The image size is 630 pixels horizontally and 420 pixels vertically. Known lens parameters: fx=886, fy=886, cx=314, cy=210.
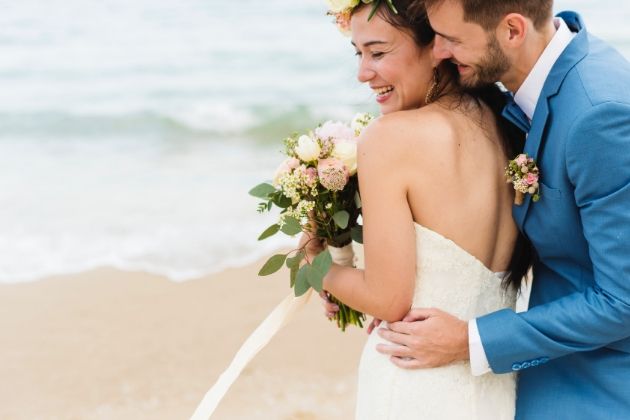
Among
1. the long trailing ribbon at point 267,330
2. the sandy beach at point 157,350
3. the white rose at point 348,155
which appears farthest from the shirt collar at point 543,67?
the sandy beach at point 157,350

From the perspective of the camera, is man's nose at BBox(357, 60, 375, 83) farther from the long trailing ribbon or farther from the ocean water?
the long trailing ribbon

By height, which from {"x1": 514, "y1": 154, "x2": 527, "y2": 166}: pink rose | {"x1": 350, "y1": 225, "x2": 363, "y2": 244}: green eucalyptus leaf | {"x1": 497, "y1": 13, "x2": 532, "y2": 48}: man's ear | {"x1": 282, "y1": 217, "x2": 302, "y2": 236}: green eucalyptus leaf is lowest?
{"x1": 350, "y1": 225, "x2": 363, "y2": 244}: green eucalyptus leaf

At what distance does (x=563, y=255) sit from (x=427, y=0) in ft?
2.77

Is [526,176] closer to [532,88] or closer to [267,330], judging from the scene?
[532,88]

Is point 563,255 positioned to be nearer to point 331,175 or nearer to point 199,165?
point 331,175

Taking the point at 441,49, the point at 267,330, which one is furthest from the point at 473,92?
the point at 267,330

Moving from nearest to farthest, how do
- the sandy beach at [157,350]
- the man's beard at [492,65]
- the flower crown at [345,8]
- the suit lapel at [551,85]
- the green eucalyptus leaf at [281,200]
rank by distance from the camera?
the suit lapel at [551,85] < the man's beard at [492,65] < the flower crown at [345,8] < the green eucalyptus leaf at [281,200] < the sandy beach at [157,350]

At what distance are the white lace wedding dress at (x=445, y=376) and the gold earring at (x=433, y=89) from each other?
1.53ft

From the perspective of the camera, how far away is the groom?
2342mm

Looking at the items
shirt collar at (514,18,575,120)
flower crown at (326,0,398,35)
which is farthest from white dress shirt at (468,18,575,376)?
flower crown at (326,0,398,35)

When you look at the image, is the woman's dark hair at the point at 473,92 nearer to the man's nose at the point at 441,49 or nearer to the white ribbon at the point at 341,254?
the man's nose at the point at 441,49

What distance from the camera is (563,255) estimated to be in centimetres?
259

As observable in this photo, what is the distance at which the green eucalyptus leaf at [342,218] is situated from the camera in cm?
290

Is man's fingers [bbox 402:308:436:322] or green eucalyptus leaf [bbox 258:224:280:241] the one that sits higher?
green eucalyptus leaf [bbox 258:224:280:241]
